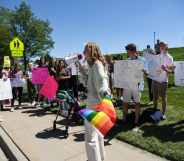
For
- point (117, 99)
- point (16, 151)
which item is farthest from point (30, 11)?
point (16, 151)

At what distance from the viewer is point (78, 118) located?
9570 millimetres

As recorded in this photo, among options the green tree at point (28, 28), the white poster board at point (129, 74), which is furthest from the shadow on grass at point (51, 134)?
the green tree at point (28, 28)

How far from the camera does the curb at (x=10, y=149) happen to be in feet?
22.7

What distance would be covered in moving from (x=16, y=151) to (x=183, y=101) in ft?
22.2

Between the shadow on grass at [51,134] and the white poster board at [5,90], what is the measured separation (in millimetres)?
4863

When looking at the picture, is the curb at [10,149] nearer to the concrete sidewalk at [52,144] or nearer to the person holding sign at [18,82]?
the concrete sidewalk at [52,144]

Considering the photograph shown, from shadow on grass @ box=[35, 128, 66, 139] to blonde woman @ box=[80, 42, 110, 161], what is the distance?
273 centimetres

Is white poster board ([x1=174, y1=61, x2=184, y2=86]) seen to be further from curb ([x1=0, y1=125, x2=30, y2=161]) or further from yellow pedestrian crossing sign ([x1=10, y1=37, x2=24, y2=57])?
yellow pedestrian crossing sign ([x1=10, y1=37, x2=24, y2=57])

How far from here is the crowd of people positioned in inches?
215

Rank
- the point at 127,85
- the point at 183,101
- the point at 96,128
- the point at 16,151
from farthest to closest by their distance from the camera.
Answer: the point at 183,101 → the point at 127,85 → the point at 16,151 → the point at 96,128

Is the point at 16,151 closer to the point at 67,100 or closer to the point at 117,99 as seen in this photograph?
the point at 67,100

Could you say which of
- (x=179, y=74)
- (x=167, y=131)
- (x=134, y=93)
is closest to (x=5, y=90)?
(x=134, y=93)

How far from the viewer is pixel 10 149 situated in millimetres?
7543

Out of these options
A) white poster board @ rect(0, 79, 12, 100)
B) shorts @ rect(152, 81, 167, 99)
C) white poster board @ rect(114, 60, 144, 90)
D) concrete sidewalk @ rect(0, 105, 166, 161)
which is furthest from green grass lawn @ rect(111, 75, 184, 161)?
white poster board @ rect(0, 79, 12, 100)
